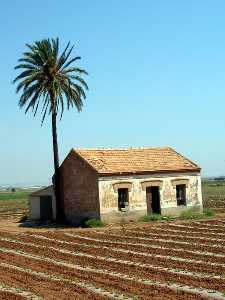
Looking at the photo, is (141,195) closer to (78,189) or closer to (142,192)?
(142,192)

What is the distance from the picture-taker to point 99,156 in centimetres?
3700

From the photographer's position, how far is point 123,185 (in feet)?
116

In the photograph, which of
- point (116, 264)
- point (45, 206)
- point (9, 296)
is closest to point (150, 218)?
point (45, 206)

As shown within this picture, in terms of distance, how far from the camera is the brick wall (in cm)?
3503

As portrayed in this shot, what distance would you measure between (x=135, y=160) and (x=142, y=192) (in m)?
2.68

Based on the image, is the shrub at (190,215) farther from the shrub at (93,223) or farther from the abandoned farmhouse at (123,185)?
the shrub at (93,223)

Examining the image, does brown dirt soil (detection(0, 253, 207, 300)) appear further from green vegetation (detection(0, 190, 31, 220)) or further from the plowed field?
green vegetation (detection(0, 190, 31, 220))

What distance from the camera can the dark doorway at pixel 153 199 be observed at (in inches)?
Result: 1444

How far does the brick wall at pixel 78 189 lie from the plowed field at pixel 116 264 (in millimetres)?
4741

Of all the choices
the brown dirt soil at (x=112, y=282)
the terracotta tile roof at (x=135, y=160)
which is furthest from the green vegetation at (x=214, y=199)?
the brown dirt soil at (x=112, y=282)

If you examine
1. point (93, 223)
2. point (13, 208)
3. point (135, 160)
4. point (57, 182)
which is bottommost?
point (93, 223)

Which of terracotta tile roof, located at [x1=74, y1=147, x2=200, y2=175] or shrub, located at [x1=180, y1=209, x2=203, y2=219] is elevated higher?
terracotta tile roof, located at [x1=74, y1=147, x2=200, y2=175]

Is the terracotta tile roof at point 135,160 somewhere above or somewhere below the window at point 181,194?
above

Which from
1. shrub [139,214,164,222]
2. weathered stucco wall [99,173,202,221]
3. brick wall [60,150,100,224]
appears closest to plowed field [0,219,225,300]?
weathered stucco wall [99,173,202,221]
